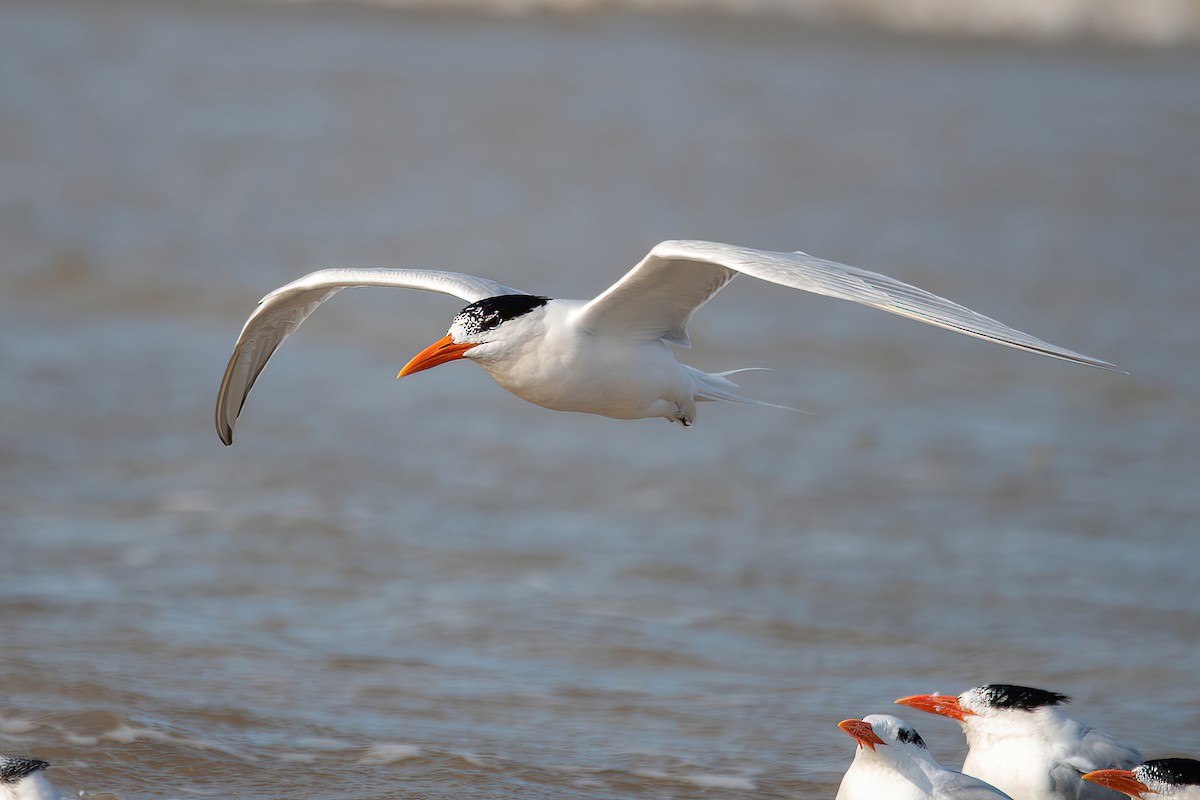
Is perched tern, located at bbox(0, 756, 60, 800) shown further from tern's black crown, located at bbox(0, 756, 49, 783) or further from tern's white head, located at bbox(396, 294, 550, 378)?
tern's white head, located at bbox(396, 294, 550, 378)

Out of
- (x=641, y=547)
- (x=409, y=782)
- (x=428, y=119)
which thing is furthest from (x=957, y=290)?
(x=409, y=782)

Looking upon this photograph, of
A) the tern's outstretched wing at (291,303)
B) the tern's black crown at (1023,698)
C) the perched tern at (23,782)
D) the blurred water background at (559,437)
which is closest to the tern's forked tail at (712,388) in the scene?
the tern's outstretched wing at (291,303)

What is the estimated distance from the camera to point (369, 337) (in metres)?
12.7

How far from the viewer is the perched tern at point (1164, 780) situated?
190 inches

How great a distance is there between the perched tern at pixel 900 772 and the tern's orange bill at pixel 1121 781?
298 millimetres

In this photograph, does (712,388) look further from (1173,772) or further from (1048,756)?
(1173,772)

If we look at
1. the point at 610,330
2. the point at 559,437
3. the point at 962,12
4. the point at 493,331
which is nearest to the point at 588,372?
the point at 610,330

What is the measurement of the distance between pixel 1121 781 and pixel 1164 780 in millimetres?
155

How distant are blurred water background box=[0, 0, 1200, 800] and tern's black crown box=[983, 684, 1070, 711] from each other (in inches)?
42.9

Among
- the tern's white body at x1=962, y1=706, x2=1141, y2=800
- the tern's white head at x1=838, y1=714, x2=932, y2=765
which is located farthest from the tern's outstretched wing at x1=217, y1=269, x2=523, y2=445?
the tern's white body at x1=962, y1=706, x2=1141, y2=800

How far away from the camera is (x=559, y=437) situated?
1094 centimetres

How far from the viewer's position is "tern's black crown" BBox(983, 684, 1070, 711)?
5285 millimetres

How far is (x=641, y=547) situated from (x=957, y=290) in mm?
5498

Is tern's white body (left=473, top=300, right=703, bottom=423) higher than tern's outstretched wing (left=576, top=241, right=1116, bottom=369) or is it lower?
lower
